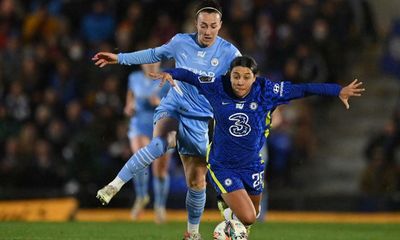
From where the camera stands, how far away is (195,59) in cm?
1196

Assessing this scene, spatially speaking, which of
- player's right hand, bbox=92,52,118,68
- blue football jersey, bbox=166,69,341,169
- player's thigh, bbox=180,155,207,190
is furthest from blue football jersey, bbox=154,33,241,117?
blue football jersey, bbox=166,69,341,169

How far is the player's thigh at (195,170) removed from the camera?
11.9 metres

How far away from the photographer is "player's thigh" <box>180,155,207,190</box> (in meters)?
11.9

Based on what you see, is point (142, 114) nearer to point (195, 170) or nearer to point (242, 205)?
point (195, 170)

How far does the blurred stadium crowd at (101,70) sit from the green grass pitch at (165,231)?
12.7ft

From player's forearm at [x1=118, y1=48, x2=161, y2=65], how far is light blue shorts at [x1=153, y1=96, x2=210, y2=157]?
62cm

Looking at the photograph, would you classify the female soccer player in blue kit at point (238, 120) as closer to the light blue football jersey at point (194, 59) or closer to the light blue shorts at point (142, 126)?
the light blue football jersey at point (194, 59)

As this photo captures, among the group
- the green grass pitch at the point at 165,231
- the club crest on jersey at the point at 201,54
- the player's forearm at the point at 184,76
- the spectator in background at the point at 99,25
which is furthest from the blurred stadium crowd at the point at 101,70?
the player's forearm at the point at 184,76

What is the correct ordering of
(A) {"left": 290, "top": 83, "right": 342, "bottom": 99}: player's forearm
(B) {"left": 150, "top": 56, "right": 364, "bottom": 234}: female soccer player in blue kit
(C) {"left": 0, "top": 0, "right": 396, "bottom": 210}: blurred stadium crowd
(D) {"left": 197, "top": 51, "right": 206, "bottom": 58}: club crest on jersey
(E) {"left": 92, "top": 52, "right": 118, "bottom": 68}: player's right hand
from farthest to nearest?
1. (C) {"left": 0, "top": 0, "right": 396, "bottom": 210}: blurred stadium crowd
2. (D) {"left": 197, "top": 51, "right": 206, "bottom": 58}: club crest on jersey
3. (E) {"left": 92, "top": 52, "right": 118, "bottom": 68}: player's right hand
4. (B) {"left": 150, "top": 56, "right": 364, "bottom": 234}: female soccer player in blue kit
5. (A) {"left": 290, "top": 83, "right": 342, "bottom": 99}: player's forearm

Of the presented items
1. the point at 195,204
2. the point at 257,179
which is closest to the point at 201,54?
the point at 195,204

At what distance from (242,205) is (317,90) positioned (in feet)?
4.37

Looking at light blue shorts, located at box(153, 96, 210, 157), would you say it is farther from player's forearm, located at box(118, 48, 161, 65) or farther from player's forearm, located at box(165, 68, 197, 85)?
player's forearm, located at box(165, 68, 197, 85)

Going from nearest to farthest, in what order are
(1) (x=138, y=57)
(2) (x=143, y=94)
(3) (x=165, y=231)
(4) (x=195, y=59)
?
(1) (x=138, y=57) → (4) (x=195, y=59) → (3) (x=165, y=231) → (2) (x=143, y=94)

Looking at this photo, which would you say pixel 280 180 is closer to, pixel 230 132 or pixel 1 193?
pixel 1 193
